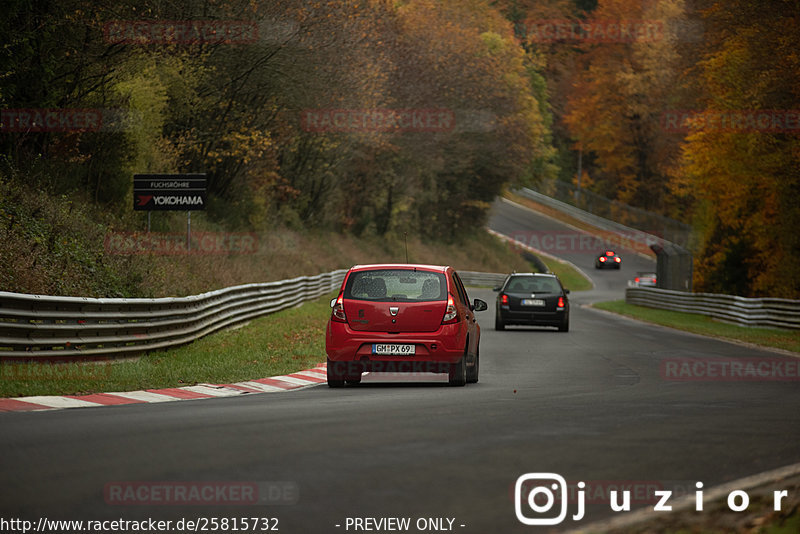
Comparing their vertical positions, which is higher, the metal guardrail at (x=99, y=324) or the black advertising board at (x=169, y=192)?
the black advertising board at (x=169, y=192)

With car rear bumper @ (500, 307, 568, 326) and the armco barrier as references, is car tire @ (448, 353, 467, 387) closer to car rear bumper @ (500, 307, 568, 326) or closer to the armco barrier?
the armco barrier

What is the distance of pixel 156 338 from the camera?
17688 mm

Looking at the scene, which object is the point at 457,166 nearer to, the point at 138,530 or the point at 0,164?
the point at 0,164

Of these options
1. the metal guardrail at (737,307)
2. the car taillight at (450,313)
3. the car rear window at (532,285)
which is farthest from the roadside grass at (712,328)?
the car taillight at (450,313)

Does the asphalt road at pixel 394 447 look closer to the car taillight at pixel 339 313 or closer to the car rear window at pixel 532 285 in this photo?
the car taillight at pixel 339 313

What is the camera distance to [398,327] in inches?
550

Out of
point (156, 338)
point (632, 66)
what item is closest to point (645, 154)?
point (632, 66)

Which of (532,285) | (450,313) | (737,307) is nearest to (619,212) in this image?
(737,307)

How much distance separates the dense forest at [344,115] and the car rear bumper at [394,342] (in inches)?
297

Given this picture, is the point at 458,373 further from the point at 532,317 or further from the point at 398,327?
the point at 532,317

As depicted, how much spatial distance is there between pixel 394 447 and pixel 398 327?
20.0 ft

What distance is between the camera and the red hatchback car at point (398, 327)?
13.9 meters

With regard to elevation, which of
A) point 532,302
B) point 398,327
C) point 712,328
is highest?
point 398,327

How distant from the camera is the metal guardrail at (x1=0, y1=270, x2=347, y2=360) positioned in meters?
13.4
